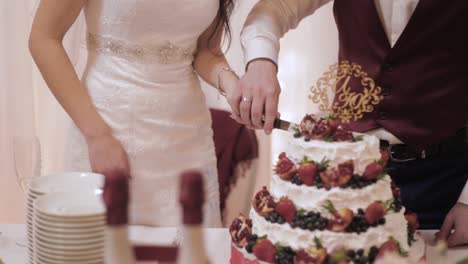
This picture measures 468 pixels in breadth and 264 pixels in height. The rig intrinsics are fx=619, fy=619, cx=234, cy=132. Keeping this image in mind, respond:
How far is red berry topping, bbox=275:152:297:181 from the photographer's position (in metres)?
1.16

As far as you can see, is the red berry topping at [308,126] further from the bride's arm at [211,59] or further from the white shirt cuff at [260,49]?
the bride's arm at [211,59]

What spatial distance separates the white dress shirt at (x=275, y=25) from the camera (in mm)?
1606

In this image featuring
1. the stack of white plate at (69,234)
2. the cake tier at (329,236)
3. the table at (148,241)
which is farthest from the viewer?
the table at (148,241)

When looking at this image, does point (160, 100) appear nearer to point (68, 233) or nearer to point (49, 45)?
point (49, 45)

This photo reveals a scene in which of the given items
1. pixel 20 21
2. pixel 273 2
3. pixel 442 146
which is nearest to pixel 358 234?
pixel 442 146

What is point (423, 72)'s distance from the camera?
158 cm

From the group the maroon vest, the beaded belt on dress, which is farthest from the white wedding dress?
the maroon vest

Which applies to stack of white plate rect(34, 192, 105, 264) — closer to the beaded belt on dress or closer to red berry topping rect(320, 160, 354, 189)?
red berry topping rect(320, 160, 354, 189)

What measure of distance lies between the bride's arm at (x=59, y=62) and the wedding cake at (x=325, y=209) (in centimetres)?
64

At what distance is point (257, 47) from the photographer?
63.7 inches

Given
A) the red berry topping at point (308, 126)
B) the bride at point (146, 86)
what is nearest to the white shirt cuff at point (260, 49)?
the bride at point (146, 86)

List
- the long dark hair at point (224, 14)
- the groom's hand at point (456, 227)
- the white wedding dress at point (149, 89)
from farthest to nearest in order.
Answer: the long dark hair at point (224, 14)
the white wedding dress at point (149, 89)
the groom's hand at point (456, 227)

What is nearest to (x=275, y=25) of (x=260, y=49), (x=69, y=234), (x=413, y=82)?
(x=260, y=49)

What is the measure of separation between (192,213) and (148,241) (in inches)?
35.2
